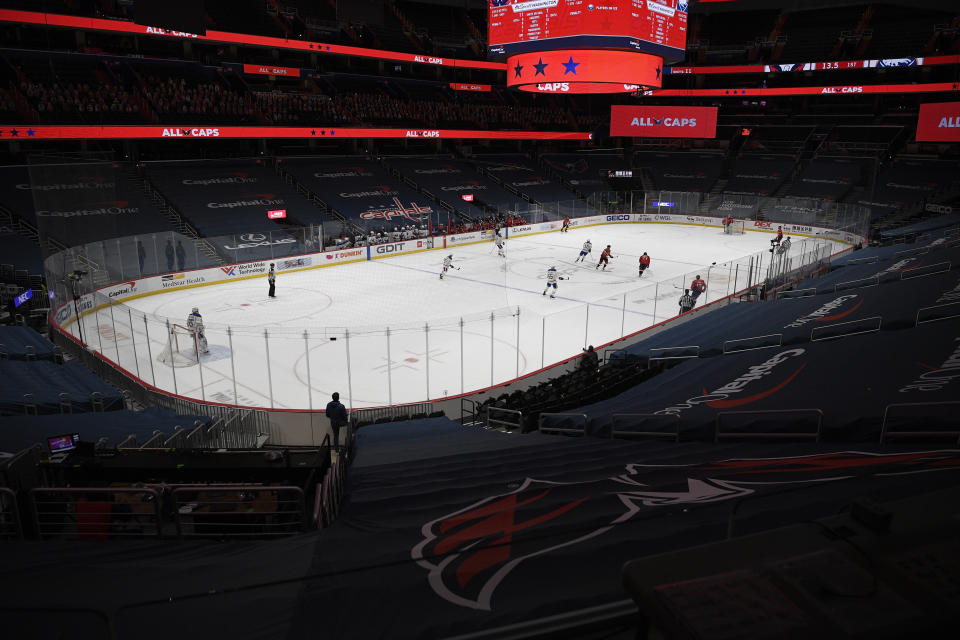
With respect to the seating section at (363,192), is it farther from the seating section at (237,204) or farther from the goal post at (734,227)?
the goal post at (734,227)

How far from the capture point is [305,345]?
14625 mm

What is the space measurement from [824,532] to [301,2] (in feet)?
177

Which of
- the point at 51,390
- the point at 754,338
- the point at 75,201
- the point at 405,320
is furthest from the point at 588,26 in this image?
the point at 51,390

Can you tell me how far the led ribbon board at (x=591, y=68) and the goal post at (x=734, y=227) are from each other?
78.9 ft

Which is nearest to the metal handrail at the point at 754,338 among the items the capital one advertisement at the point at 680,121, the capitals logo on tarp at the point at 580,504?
the capitals logo on tarp at the point at 580,504

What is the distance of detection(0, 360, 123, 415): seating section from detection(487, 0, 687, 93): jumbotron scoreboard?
15439 mm

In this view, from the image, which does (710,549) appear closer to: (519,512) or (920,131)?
(519,512)

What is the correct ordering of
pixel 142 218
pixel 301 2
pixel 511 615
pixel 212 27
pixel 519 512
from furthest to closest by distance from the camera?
pixel 301 2 → pixel 212 27 → pixel 142 218 → pixel 519 512 → pixel 511 615

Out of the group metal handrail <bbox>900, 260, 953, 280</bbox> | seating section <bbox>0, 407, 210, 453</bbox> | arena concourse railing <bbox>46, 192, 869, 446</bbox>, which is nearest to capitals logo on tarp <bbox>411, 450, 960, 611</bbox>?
seating section <bbox>0, 407, 210, 453</bbox>

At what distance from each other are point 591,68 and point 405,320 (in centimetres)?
1016

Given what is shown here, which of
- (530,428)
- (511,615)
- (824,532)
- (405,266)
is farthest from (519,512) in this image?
(405,266)

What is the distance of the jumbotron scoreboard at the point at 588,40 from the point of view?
18328mm

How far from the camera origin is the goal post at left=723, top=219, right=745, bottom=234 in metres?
42.8

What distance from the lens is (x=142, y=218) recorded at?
3014cm
